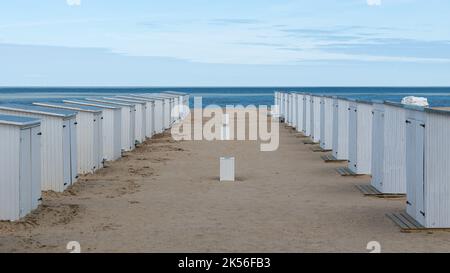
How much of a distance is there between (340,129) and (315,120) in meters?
10.0

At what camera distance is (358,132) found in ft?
72.9

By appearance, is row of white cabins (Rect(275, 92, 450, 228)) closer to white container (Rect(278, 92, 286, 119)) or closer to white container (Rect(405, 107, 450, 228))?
white container (Rect(405, 107, 450, 228))

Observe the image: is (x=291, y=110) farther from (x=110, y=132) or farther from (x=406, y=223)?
(x=406, y=223)

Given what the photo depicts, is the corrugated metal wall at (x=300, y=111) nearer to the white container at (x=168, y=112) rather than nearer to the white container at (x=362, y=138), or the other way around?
the white container at (x=168, y=112)

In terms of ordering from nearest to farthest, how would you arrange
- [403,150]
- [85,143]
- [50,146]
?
[403,150], [50,146], [85,143]

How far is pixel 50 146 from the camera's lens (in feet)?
62.0

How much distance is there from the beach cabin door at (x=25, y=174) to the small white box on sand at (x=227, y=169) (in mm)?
6505

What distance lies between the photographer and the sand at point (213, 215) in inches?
494

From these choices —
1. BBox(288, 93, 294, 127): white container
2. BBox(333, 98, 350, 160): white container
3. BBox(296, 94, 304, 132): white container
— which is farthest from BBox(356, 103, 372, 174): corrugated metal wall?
BBox(288, 93, 294, 127): white container

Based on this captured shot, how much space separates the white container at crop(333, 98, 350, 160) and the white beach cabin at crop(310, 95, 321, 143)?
765 cm

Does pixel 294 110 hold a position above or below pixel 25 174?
above

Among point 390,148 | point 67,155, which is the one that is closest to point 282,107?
point 67,155
